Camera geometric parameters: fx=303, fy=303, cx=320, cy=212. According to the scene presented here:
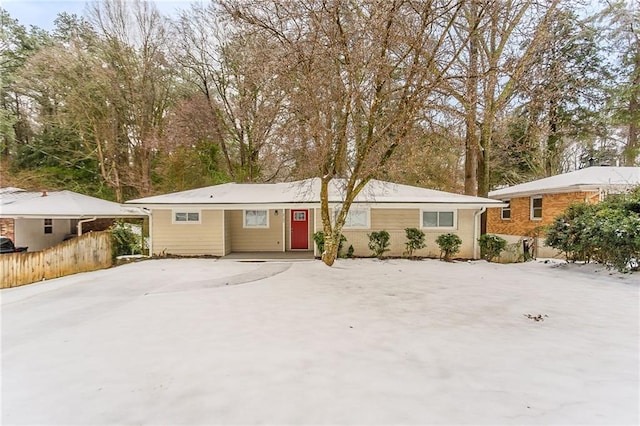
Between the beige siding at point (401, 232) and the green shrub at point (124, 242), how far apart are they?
27.8 ft

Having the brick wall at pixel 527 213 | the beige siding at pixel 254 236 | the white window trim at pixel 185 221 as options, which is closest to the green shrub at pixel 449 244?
the brick wall at pixel 527 213

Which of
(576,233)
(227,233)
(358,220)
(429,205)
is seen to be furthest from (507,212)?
(227,233)

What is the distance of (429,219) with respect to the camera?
37.5 feet

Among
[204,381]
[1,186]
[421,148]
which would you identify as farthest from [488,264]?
[1,186]

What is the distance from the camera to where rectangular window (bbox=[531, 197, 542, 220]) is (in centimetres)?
1379

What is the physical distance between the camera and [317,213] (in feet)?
36.5

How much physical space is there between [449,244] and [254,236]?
24.6ft

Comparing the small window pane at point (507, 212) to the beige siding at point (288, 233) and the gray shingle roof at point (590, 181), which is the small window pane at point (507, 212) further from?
the beige siding at point (288, 233)

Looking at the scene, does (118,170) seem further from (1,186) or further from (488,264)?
(488,264)

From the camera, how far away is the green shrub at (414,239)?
11.0m

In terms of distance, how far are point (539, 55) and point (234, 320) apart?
35.6ft

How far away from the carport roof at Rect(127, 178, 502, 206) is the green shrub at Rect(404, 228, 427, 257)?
111 cm

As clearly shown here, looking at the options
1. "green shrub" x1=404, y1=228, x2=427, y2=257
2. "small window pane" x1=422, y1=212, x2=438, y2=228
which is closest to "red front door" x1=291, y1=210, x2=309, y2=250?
"green shrub" x1=404, y1=228, x2=427, y2=257

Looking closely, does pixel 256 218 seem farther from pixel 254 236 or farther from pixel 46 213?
pixel 46 213
